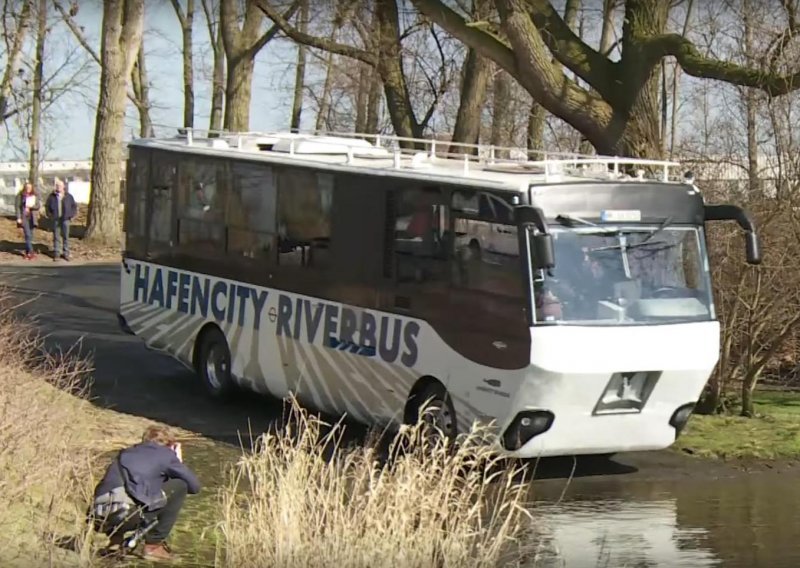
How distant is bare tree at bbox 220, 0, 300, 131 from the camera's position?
32.5m

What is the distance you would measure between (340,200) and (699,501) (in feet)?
15.5

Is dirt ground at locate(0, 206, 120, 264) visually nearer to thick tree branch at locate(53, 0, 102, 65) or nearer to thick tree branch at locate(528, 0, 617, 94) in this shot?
thick tree branch at locate(53, 0, 102, 65)

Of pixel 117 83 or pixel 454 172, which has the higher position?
pixel 117 83

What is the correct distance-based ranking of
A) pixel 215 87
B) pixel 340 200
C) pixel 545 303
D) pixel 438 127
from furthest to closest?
pixel 215 87, pixel 438 127, pixel 340 200, pixel 545 303

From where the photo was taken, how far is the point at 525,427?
→ 12680 millimetres

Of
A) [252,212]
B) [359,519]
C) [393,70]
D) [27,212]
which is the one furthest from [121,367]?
[27,212]

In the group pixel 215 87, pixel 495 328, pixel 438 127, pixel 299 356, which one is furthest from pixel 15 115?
pixel 495 328

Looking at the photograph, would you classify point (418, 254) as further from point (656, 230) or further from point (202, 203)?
point (202, 203)

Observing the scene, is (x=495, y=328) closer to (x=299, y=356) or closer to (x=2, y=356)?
(x=299, y=356)

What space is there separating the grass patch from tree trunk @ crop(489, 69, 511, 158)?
55.9ft

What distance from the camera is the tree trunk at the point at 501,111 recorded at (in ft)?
113

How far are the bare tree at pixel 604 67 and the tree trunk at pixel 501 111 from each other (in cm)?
1279

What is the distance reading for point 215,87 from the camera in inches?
1743

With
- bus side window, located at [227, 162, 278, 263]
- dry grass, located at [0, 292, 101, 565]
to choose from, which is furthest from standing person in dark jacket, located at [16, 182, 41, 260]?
dry grass, located at [0, 292, 101, 565]
